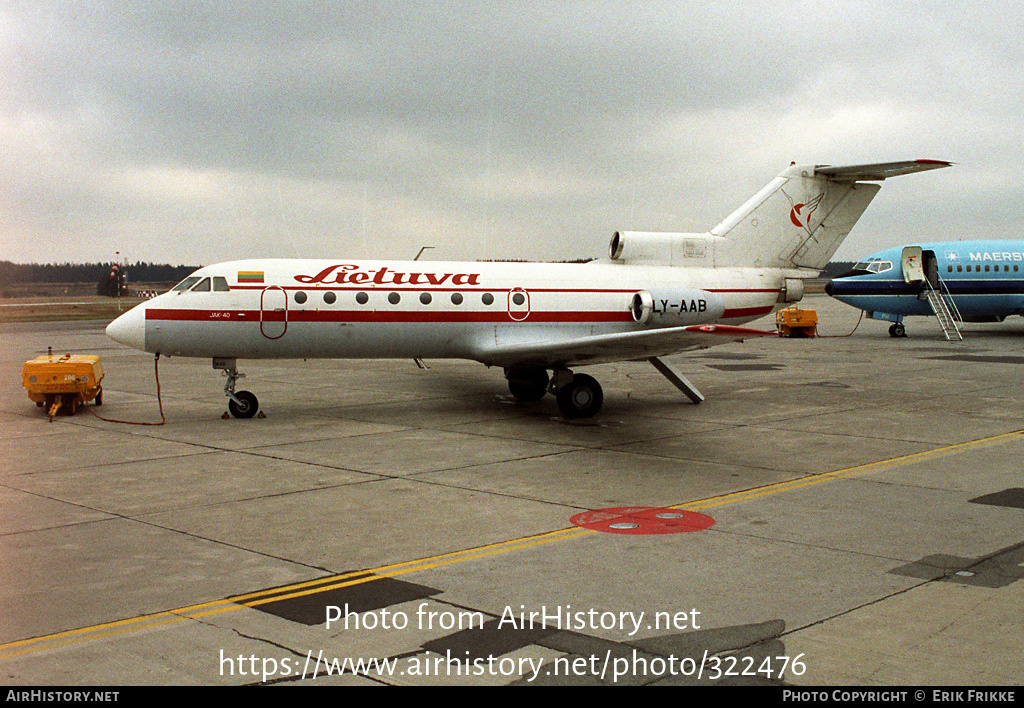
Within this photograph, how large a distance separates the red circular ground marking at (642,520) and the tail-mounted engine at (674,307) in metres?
8.97

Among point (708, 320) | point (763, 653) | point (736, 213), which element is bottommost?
point (763, 653)

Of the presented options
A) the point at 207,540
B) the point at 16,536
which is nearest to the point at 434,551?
the point at 207,540

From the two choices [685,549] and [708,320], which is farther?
[708,320]

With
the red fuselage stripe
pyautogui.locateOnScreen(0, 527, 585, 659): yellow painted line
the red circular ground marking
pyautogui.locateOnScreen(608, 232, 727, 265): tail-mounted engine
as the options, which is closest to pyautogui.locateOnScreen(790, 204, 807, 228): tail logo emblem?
pyautogui.locateOnScreen(608, 232, 727, 265): tail-mounted engine

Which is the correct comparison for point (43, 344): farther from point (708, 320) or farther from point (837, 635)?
point (837, 635)

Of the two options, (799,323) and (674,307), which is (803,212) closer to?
(674,307)

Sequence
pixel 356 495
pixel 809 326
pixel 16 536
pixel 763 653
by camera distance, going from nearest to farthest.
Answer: pixel 763 653 → pixel 16 536 → pixel 356 495 → pixel 809 326

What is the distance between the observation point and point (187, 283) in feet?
59.6

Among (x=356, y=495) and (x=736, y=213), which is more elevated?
(x=736, y=213)

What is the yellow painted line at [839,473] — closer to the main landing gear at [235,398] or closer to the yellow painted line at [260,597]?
the yellow painted line at [260,597]

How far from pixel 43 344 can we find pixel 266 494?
30.9 m

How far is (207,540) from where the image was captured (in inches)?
382

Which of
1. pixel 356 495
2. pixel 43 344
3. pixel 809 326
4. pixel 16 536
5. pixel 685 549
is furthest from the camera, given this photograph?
pixel 809 326

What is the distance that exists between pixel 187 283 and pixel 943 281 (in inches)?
1258
